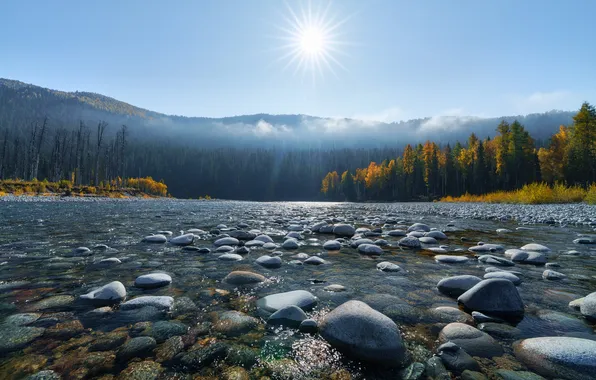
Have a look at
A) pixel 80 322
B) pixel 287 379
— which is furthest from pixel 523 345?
pixel 80 322

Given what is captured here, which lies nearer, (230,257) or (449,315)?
(449,315)

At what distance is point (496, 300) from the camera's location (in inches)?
121

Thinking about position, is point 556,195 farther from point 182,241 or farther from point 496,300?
point 182,241

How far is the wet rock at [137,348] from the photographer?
6.86 ft

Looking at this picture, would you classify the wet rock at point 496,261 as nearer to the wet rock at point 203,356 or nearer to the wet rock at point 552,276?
the wet rock at point 552,276

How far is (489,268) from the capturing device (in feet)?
15.4

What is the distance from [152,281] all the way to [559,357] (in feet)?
14.3

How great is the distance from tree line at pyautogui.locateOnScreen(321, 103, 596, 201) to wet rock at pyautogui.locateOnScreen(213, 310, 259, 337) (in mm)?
51257

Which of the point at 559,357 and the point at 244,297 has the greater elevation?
the point at 559,357

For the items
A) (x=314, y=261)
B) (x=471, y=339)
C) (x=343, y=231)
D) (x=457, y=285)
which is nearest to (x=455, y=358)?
(x=471, y=339)

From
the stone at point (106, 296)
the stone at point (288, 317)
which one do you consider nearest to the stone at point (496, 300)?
the stone at point (288, 317)

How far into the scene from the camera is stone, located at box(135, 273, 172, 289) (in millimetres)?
3708

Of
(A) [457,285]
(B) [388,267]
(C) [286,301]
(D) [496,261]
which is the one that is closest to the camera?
(C) [286,301]

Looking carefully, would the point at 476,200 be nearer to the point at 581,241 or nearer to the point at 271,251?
the point at 581,241
